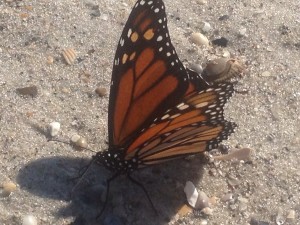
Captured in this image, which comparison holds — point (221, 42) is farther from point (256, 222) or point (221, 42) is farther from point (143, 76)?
point (256, 222)

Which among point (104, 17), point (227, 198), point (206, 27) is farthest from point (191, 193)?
point (104, 17)

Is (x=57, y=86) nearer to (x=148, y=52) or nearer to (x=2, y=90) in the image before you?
(x=2, y=90)

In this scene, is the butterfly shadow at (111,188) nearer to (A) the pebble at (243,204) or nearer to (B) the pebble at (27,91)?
(A) the pebble at (243,204)

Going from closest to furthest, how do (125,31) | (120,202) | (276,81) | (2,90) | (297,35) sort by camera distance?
(125,31) → (120,202) → (2,90) → (276,81) → (297,35)

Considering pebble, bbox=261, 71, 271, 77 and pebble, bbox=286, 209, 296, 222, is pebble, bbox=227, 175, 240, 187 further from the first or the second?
pebble, bbox=261, 71, 271, 77

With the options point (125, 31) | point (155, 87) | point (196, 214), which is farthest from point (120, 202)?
point (125, 31)

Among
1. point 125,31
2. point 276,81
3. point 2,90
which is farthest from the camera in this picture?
point 276,81

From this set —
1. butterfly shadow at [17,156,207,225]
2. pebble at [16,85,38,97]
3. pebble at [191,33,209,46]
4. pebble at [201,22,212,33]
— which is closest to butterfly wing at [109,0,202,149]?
butterfly shadow at [17,156,207,225]

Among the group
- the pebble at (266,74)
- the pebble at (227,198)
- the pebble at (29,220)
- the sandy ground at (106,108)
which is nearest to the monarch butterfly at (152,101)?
the sandy ground at (106,108)

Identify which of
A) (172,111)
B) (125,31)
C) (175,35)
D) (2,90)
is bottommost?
(2,90)
